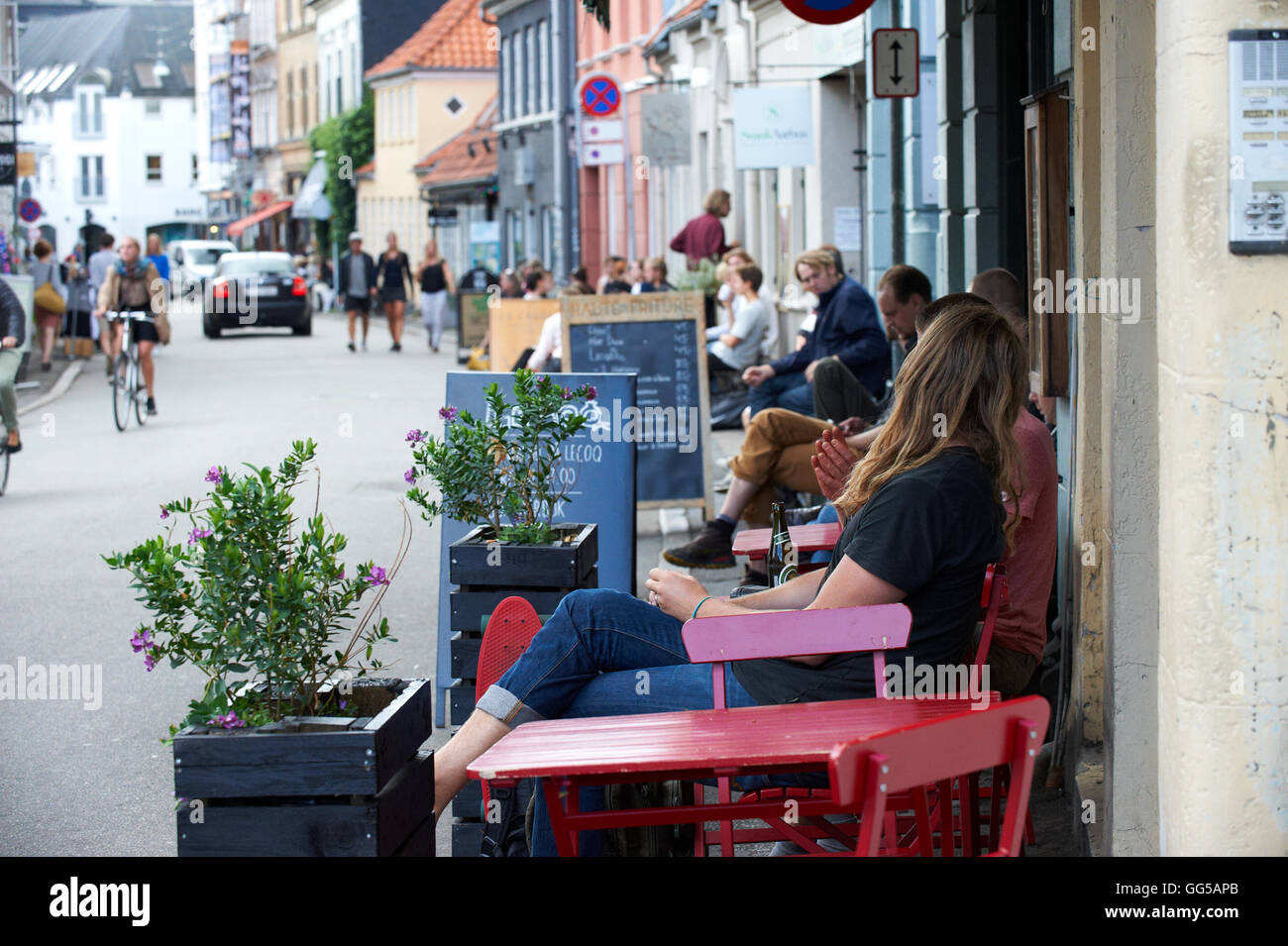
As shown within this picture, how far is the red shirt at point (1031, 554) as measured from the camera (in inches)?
194

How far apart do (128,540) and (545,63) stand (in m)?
32.7

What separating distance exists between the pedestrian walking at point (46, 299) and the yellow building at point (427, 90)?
29.0 m

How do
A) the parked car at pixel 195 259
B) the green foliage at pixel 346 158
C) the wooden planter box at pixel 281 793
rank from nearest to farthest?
the wooden planter box at pixel 281 793 → the parked car at pixel 195 259 → the green foliage at pixel 346 158

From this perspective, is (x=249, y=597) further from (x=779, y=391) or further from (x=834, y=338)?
(x=779, y=391)

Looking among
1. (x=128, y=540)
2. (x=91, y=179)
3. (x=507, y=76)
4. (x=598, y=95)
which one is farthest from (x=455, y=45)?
(x=91, y=179)

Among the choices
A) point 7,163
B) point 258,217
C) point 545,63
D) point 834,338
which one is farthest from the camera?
point 258,217

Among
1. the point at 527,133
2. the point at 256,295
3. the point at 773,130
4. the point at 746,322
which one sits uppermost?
the point at 527,133

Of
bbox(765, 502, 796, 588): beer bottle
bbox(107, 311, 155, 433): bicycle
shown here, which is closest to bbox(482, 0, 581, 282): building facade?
bbox(107, 311, 155, 433): bicycle

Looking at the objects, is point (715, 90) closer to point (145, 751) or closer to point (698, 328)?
point (698, 328)

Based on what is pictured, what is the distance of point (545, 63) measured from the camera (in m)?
42.1

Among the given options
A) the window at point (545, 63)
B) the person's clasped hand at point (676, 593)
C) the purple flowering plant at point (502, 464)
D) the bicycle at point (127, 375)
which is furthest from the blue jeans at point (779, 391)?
the window at point (545, 63)

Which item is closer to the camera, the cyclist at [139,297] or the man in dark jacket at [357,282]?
the cyclist at [139,297]

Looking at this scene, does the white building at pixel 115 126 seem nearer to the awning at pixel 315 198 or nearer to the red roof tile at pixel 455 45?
the awning at pixel 315 198
